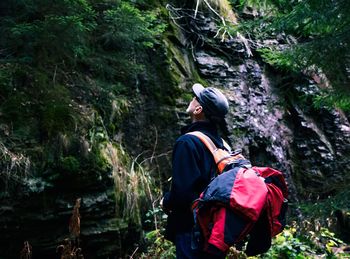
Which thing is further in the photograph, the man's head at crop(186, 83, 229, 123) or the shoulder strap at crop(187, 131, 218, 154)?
the man's head at crop(186, 83, 229, 123)

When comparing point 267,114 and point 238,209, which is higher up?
point 238,209

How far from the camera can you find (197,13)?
9383 mm

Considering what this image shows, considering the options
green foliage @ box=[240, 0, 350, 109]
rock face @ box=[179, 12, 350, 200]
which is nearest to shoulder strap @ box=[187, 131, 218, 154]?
green foliage @ box=[240, 0, 350, 109]

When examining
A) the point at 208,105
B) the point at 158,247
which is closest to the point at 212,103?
the point at 208,105

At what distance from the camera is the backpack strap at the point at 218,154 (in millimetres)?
3073

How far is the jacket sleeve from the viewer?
2.89 meters

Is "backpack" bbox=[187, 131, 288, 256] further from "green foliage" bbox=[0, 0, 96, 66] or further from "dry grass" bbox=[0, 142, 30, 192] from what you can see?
"green foliage" bbox=[0, 0, 96, 66]

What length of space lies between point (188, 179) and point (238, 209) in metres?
0.46

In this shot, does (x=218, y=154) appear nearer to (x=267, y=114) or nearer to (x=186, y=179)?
(x=186, y=179)

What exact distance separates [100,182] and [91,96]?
5.08ft

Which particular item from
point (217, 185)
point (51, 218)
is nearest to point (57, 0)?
point (51, 218)

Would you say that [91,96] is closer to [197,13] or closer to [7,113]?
[7,113]

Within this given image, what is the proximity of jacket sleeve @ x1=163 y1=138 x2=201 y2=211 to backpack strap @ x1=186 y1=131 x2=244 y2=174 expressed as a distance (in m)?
0.11

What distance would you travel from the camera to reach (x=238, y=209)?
2625mm
